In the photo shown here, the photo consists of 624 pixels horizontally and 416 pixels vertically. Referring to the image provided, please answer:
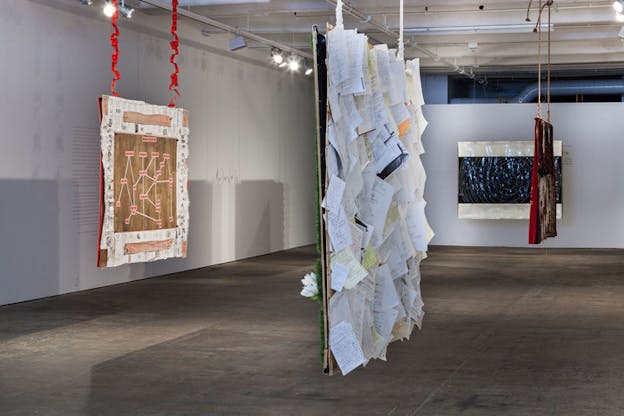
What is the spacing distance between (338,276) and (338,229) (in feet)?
0.88

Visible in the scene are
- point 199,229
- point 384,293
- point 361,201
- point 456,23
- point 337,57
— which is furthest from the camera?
point 456,23

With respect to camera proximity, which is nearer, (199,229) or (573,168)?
(199,229)

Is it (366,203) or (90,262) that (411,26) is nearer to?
(90,262)

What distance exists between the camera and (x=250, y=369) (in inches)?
237

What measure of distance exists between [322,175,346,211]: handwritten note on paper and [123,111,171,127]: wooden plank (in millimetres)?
3103

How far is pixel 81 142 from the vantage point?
33.4 ft

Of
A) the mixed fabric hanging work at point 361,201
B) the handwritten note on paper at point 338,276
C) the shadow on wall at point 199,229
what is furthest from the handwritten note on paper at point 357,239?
the shadow on wall at point 199,229

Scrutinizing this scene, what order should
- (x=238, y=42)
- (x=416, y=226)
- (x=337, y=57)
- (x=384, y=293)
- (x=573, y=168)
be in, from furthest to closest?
(x=573, y=168) < (x=238, y=42) < (x=416, y=226) < (x=384, y=293) < (x=337, y=57)

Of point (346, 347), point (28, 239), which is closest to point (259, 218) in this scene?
point (28, 239)

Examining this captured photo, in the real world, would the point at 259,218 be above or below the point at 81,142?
below

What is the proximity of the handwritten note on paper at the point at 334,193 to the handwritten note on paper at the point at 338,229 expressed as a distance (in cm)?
4

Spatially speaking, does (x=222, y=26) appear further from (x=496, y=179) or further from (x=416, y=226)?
(x=496, y=179)

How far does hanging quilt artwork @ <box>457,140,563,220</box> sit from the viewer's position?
658 inches

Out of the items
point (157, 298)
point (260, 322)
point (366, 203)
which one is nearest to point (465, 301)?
point (260, 322)
